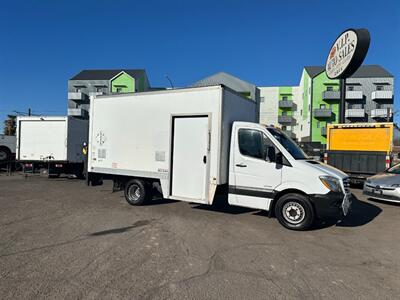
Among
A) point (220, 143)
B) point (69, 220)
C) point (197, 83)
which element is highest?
point (197, 83)

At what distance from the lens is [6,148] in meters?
19.0

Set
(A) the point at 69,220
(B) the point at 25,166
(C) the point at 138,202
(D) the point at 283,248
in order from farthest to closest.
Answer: (B) the point at 25,166
(C) the point at 138,202
(A) the point at 69,220
(D) the point at 283,248

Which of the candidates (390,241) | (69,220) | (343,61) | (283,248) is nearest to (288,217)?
(283,248)

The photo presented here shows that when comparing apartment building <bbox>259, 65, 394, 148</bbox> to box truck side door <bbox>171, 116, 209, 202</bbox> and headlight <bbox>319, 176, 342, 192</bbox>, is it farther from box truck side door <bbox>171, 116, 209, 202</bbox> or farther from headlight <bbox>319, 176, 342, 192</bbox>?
box truck side door <bbox>171, 116, 209, 202</bbox>

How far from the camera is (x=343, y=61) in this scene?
1502 centimetres

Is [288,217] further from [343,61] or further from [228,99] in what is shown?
[343,61]

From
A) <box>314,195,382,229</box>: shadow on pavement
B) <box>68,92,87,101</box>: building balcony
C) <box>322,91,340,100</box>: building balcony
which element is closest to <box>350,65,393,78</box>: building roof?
<box>322,91,340,100</box>: building balcony

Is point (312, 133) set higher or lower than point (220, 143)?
higher

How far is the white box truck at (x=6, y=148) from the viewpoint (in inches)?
742

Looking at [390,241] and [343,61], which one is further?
[343,61]

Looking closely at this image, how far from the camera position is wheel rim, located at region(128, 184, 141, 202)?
27.1ft

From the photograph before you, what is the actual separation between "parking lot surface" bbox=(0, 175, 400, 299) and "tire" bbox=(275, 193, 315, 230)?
24 cm

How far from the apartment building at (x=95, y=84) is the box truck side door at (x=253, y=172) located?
148 ft

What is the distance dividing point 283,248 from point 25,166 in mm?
14242
